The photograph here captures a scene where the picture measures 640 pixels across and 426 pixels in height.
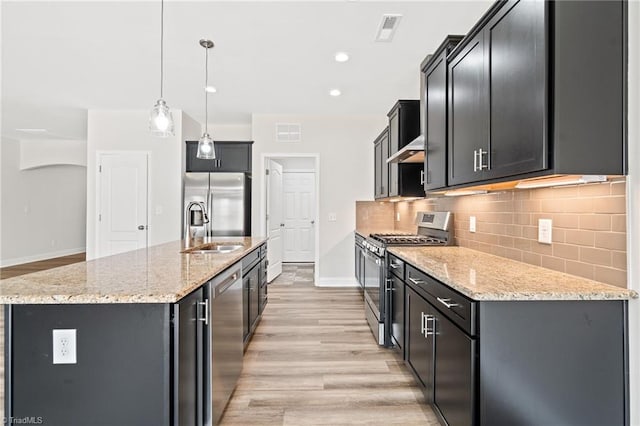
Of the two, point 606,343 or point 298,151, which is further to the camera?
point 298,151

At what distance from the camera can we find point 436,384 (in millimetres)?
1805

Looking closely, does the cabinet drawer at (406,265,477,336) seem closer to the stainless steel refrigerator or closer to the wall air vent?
the stainless steel refrigerator

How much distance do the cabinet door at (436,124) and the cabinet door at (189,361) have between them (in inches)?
69.3

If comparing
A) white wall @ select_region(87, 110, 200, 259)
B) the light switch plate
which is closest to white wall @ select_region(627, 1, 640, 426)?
the light switch plate

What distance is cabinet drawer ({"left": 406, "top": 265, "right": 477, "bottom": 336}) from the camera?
1410mm

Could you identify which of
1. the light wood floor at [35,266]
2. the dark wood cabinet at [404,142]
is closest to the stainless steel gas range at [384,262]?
the dark wood cabinet at [404,142]

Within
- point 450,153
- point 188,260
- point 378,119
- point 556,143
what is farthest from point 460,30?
point 188,260

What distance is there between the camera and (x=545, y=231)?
188 centimetres

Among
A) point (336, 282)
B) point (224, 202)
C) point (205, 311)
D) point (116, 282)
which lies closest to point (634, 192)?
point (205, 311)

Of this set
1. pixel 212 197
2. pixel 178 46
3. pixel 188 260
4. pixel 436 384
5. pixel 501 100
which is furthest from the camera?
pixel 212 197

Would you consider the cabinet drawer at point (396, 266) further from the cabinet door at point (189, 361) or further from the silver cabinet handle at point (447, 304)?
the cabinet door at point (189, 361)

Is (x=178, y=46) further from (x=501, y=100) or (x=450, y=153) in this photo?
(x=501, y=100)

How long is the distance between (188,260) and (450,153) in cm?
182

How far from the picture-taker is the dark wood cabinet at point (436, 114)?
7.52 feet
